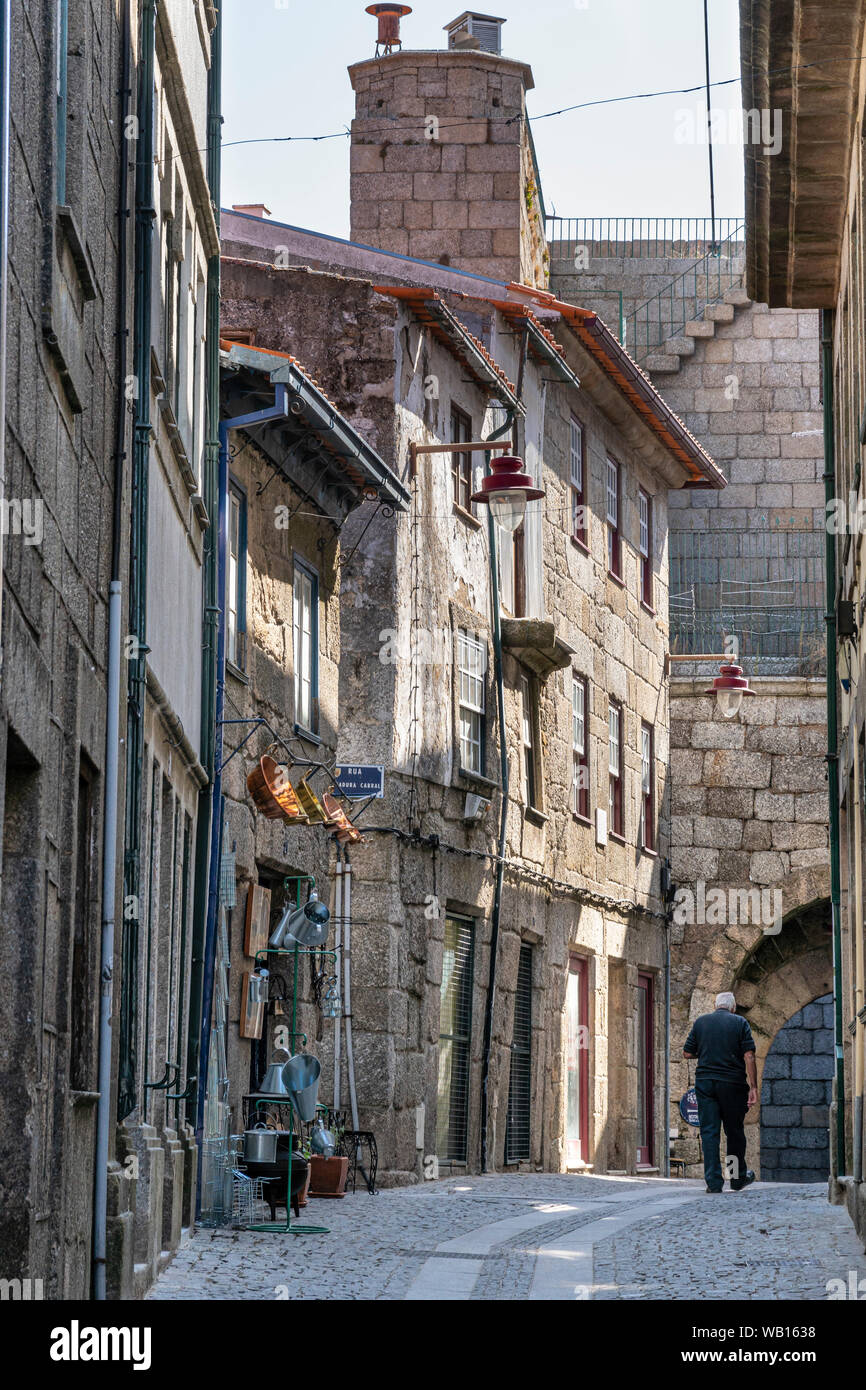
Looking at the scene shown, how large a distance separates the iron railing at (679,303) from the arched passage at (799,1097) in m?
9.02

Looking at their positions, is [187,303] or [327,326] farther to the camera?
[327,326]

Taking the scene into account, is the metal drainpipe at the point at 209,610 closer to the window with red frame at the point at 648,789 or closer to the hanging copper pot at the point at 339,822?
the hanging copper pot at the point at 339,822

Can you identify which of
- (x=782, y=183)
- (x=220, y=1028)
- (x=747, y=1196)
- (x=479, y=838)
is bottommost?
(x=747, y=1196)

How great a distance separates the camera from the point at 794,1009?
26094mm

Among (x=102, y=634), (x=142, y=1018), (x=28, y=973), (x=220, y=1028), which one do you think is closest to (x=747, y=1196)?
(x=220, y=1028)

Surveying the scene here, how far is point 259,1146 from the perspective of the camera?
12.3 metres

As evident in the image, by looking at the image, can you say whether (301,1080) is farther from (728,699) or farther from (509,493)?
(728,699)

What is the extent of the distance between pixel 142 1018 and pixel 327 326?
9.55m

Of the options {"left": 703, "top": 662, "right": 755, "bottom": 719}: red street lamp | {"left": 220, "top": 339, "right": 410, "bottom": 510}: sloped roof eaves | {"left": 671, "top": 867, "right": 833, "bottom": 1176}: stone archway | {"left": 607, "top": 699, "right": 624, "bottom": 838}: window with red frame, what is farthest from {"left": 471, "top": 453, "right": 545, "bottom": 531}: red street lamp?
{"left": 671, "top": 867, "right": 833, "bottom": 1176}: stone archway

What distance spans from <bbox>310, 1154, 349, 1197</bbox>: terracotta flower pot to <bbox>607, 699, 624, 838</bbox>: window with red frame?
32.9 ft

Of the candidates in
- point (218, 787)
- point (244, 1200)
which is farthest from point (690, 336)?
point (244, 1200)

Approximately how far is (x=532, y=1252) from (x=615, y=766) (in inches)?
536

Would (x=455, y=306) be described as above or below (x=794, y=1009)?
above
